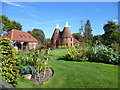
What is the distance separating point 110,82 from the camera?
3934 millimetres

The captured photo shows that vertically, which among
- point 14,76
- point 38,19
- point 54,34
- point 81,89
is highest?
point 54,34

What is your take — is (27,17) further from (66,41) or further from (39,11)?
(66,41)

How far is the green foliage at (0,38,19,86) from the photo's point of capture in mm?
3581

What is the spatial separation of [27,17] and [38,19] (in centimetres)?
91

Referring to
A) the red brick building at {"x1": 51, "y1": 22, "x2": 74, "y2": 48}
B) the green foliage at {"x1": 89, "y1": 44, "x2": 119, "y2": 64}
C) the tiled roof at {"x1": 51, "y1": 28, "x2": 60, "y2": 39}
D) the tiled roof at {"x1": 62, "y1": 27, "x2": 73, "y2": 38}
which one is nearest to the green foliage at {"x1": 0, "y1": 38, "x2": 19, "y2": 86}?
the green foliage at {"x1": 89, "y1": 44, "x2": 119, "y2": 64}

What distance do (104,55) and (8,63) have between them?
6.41m

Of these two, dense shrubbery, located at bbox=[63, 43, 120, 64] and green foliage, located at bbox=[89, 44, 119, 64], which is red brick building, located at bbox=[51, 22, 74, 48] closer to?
dense shrubbery, located at bbox=[63, 43, 120, 64]

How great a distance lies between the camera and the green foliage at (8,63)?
3581 mm

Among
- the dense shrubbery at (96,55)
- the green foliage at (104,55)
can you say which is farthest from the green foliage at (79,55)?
the green foliage at (104,55)

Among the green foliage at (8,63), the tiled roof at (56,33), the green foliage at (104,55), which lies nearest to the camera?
the green foliage at (8,63)

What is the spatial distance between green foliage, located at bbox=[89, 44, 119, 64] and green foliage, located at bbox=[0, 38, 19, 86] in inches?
237

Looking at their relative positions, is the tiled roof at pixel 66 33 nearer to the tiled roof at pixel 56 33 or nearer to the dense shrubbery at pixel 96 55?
the tiled roof at pixel 56 33

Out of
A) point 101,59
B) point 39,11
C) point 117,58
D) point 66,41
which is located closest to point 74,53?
point 101,59

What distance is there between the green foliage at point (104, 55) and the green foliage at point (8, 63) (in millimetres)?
6008
